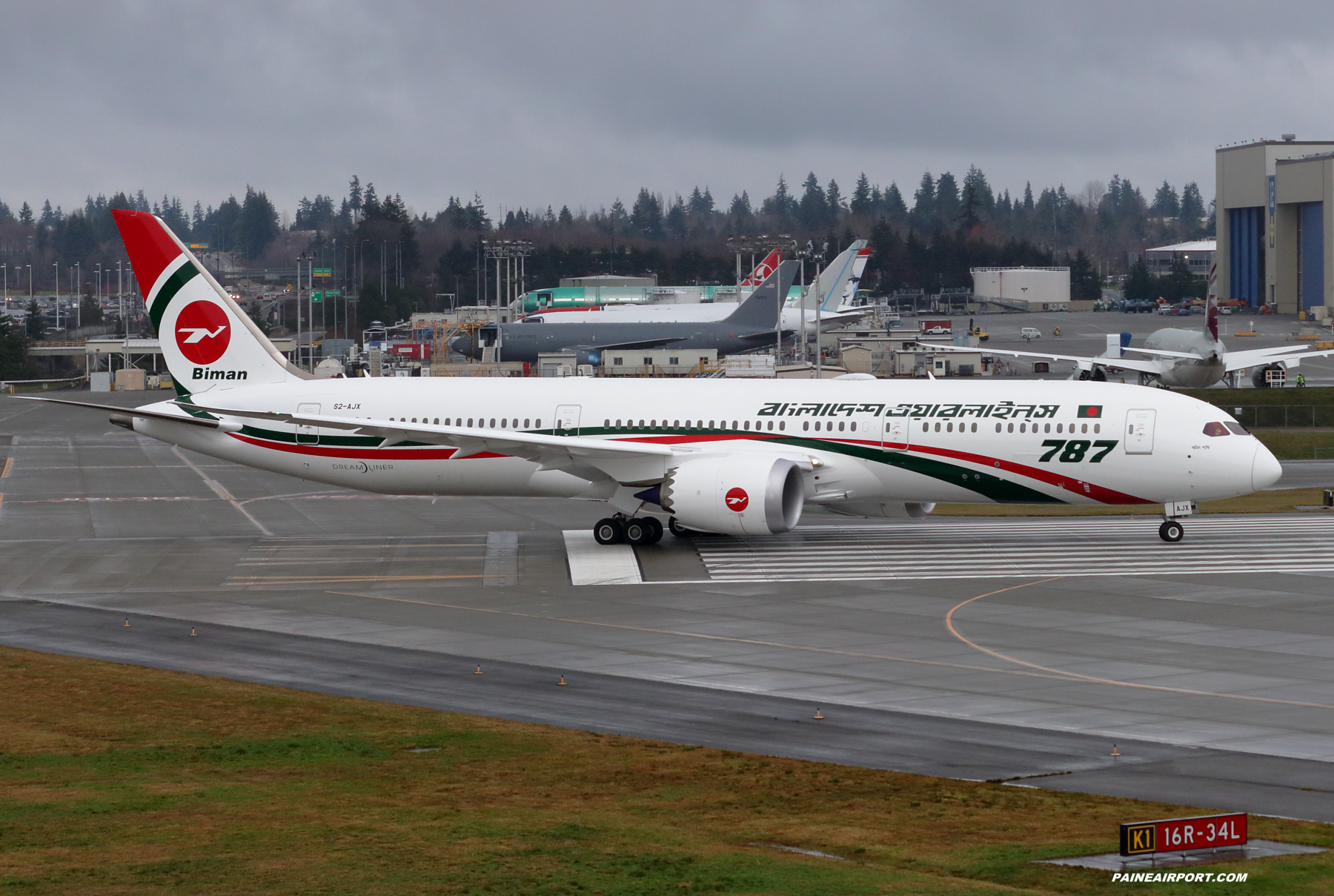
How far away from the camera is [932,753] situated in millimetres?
19578

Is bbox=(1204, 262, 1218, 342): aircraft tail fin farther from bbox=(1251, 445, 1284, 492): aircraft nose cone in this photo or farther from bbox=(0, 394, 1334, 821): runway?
bbox=(1251, 445, 1284, 492): aircraft nose cone

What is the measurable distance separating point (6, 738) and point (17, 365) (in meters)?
150

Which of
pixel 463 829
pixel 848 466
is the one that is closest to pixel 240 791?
pixel 463 829

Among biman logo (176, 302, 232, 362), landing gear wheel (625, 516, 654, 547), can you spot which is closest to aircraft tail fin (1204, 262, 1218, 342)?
landing gear wheel (625, 516, 654, 547)

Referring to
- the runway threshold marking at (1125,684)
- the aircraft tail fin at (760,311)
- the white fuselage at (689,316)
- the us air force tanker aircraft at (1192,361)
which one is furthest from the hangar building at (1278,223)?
the runway threshold marking at (1125,684)

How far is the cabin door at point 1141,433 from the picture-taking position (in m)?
37.7

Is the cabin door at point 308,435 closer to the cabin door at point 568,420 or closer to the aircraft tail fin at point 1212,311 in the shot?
the cabin door at point 568,420

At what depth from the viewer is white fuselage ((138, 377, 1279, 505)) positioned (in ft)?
125

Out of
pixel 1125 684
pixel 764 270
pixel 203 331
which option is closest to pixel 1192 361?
pixel 203 331

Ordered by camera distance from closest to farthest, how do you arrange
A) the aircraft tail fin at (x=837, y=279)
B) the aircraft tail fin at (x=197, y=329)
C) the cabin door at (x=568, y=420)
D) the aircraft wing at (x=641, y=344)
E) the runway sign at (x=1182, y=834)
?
the runway sign at (x=1182, y=834) < the cabin door at (x=568, y=420) < the aircraft tail fin at (x=197, y=329) < the aircraft wing at (x=641, y=344) < the aircraft tail fin at (x=837, y=279)

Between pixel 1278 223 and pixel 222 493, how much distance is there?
15300cm

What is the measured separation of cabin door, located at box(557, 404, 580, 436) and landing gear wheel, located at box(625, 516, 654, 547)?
3024 mm

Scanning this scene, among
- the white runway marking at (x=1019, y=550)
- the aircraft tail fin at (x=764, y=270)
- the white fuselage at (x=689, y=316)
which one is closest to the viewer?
the white runway marking at (x=1019, y=550)

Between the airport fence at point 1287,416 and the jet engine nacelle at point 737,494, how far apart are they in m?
52.5
